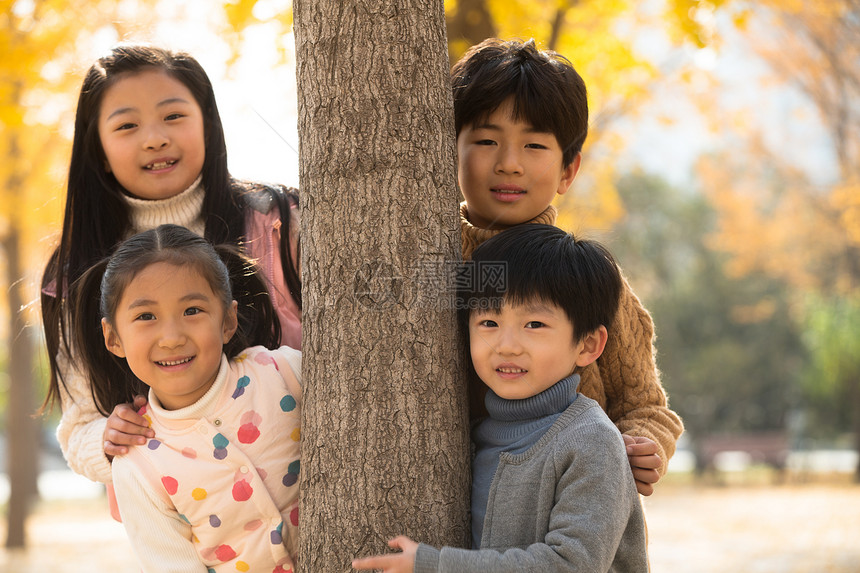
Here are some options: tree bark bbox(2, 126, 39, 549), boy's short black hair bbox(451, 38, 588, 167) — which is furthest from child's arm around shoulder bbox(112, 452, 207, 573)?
tree bark bbox(2, 126, 39, 549)

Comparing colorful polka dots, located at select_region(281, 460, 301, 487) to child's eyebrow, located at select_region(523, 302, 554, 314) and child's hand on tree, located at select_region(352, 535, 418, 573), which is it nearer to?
child's hand on tree, located at select_region(352, 535, 418, 573)

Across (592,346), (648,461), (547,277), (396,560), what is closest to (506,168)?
(547,277)

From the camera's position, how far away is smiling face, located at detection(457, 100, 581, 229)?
220cm

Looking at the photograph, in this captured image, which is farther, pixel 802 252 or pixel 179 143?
pixel 802 252

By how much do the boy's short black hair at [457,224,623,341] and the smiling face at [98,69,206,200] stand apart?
1.01 m

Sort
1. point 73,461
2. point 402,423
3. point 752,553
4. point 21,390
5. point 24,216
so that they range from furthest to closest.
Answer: point 21,390
point 24,216
point 752,553
point 73,461
point 402,423

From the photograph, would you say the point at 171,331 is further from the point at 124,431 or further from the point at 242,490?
Answer: the point at 242,490

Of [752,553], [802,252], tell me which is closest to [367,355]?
[752,553]

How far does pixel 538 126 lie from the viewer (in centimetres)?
223

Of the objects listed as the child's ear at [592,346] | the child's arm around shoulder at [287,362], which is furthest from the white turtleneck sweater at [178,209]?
the child's ear at [592,346]

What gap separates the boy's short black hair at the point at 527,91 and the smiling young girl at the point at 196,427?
2.75ft

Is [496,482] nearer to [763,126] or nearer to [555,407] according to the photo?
[555,407]

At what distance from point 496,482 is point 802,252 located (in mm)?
15497

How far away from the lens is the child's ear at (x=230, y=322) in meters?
2.02
